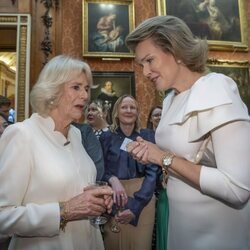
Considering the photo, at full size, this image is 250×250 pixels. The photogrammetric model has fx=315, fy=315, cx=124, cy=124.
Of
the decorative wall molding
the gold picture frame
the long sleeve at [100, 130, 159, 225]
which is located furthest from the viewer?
the decorative wall molding

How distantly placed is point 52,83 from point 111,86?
4391 millimetres

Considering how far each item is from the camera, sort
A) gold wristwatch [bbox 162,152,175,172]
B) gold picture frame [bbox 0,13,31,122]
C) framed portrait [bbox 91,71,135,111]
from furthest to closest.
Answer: framed portrait [bbox 91,71,135,111] < gold picture frame [bbox 0,13,31,122] < gold wristwatch [bbox 162,152,175,172]

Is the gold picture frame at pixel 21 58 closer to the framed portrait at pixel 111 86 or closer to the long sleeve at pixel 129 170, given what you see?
the framed portrait at pixel 111 86

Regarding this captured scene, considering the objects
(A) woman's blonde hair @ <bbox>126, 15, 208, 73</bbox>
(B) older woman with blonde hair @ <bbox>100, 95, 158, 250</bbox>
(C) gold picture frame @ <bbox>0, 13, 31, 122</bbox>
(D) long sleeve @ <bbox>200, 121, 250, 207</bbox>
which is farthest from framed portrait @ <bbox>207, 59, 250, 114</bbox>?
(D) long sleeve @ <bbox>200, 121, 250, 207</bbox>

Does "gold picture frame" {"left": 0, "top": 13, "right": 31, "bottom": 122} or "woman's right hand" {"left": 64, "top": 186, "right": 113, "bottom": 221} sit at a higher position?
"gold picture frame" {"left": 0, "top": 13, "right": 31, "bottom": 122}

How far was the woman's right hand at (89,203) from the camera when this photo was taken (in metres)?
1.75

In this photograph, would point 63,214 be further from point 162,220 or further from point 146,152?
point 162,220

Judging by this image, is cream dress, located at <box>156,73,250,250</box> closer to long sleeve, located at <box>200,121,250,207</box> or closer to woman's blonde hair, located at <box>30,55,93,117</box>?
long sleeve, located at <box>200,121,250,207</box>

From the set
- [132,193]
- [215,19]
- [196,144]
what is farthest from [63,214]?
[215,19]

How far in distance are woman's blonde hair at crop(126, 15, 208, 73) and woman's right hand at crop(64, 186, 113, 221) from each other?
0.84m

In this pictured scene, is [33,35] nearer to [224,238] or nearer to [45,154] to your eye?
[45,154]

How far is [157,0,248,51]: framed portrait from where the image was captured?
6785mm

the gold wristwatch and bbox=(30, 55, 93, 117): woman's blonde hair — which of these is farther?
bbox=(30, 55, 93, 117): woman's blonde hair

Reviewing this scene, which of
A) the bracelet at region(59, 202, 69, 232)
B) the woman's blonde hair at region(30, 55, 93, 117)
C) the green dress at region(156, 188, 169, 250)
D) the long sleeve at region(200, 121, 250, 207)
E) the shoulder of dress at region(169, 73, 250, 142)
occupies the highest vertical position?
the woman's blonde hair at region(30, 55, 93, 117)
